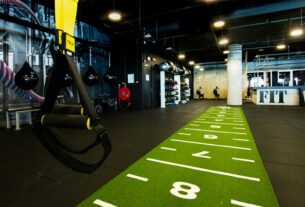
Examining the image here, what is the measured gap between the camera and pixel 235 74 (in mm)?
11570

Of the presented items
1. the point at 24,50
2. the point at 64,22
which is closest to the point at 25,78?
the point at 24,50

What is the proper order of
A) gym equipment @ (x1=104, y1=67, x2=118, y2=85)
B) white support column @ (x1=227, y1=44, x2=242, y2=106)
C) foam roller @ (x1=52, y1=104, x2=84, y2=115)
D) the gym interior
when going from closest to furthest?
foam roller @ (x1=52, y1=104, x2=84, y2=115) → the gym interior → gym equipment @ (x1=104, y1=67, x2=118, y2=85) → white support column @ (x1=227, y1=44, x2=242, y2=106)

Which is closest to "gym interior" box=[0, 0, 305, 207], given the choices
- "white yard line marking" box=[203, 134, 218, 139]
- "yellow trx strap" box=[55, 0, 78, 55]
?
"yellow trx strap" box=[55, 0, 78, 55]

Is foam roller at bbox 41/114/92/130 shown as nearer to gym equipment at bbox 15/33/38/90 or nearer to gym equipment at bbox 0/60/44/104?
gym equipment at bbox 15/33/38/90

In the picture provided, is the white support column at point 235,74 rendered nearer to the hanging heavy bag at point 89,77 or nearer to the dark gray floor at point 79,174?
the dark gray floor at point 79,174

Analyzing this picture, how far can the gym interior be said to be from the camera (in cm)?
155

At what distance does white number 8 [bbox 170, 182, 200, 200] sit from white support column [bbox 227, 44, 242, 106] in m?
10.7

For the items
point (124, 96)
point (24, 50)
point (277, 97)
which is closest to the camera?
point (24, 50)

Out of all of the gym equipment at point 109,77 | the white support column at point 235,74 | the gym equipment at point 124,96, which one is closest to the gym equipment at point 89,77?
the gym equipment at point 109,77

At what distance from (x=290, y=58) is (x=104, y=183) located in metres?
18.1

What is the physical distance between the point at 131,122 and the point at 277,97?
399 inches

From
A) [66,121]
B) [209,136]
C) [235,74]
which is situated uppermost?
[235,74]

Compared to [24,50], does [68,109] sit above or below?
below

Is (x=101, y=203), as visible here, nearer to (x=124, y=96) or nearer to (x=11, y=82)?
(x=11, y=82)
